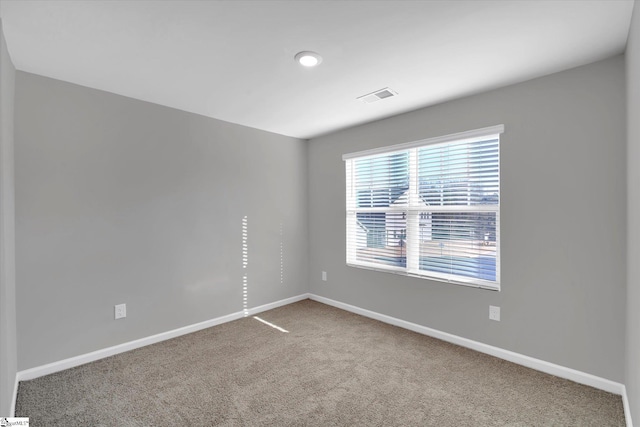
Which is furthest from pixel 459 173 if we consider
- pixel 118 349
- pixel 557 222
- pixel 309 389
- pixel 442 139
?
pixel 118 349

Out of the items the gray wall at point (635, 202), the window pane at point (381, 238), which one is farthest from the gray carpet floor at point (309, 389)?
the window pane at point (381, 238)

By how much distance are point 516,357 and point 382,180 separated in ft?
7.03

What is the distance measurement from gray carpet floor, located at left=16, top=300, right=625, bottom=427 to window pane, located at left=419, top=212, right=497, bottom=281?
2.43 ft

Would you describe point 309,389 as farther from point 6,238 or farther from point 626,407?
point 6,238

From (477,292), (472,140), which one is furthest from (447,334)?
(472,140)

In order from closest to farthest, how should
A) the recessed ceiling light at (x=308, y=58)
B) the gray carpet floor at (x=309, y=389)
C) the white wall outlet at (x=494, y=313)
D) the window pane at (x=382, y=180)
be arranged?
the gray carpet floor at (x=309, y=389) < the recessed ceiling light at (x=308, y=58) < the white wall outlet at (x=494, y=313) < the window pane at (x=382, y=180)

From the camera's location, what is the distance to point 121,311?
9.16 feet

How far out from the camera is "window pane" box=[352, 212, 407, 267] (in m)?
3.49

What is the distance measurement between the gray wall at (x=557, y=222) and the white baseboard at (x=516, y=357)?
5 centimetres

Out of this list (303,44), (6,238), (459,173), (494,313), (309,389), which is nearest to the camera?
(6,238)

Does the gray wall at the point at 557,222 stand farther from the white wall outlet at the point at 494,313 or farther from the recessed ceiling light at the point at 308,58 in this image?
the recessed ceiling light at the point at 308,58

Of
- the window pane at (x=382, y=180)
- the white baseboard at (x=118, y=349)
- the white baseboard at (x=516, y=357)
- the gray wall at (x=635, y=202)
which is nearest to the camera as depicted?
the gray wall at (x=635, y=202)

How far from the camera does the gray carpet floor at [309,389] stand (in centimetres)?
192

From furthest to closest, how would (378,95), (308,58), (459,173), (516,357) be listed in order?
(459,173), (378,95), (516,357), (308,58)
